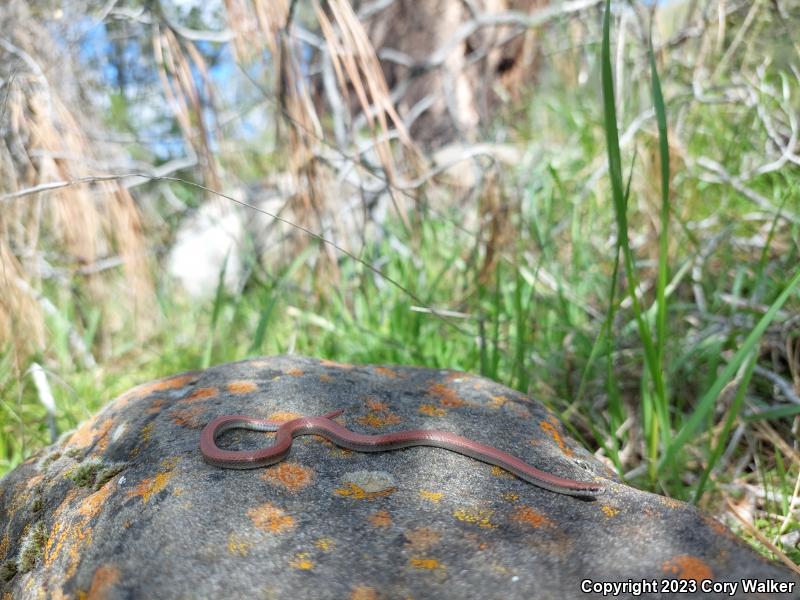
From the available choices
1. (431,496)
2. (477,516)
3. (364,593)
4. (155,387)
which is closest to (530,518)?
(477,516)

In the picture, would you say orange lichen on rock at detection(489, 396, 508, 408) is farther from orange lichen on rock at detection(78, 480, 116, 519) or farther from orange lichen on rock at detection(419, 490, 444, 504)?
orange lichen on rock at detection(78, 480, 116, 519)

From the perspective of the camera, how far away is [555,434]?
7.13 ft

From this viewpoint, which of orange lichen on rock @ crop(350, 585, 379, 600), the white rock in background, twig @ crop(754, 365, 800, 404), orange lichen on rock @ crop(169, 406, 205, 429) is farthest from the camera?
the white rock in background

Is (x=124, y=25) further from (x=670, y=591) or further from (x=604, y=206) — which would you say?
(x=670, y=591)

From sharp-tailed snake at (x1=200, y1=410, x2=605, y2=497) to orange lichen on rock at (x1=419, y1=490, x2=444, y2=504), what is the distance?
220 millimetres

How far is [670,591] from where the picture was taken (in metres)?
1.36

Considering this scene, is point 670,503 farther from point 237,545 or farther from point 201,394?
point 201,394

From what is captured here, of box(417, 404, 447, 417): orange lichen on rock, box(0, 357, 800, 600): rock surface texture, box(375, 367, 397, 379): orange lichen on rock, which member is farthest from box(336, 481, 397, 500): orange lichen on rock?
box(375, 367, 397, 379): orange lichen on rock

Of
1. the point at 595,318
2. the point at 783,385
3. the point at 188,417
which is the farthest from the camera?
the point at 595,318

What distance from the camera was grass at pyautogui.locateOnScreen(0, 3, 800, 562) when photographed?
2.56 m

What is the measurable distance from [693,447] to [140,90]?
223 inches

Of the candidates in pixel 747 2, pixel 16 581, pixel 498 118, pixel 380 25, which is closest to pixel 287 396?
pixel 16 581

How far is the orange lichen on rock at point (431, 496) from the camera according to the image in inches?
66.6

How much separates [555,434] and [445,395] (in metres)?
0.43
